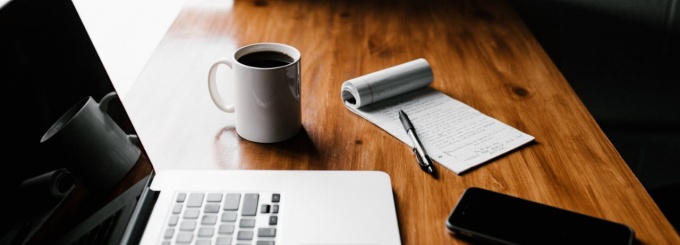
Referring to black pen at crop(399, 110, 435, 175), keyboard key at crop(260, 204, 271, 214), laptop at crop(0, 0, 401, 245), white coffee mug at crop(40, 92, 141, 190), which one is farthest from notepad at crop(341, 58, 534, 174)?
white coffee mug at crop(40, 92, 141, 190)

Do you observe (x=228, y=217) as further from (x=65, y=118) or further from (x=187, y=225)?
(x=65, y=118)

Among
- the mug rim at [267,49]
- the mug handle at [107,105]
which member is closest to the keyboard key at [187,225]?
the mug handle at [107,105]

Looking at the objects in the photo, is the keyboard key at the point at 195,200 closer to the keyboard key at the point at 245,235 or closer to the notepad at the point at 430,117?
the keyboard key at the point at 245,235

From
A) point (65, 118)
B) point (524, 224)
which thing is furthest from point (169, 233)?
point (524, 224)

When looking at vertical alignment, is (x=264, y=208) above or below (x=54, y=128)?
below

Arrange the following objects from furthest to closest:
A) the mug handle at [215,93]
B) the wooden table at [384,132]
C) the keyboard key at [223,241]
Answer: the mug handle at [215,93]
the wooden table at [384,132]
the keyboard key at [223,241]

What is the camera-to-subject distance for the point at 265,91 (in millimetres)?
731

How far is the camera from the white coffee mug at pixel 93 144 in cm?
53

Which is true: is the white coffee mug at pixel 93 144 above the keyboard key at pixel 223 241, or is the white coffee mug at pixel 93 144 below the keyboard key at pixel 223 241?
above

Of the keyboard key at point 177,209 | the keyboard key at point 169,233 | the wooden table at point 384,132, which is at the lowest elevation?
the wooden table at point 384,132

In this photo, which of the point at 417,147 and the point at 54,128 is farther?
the point at 417,147

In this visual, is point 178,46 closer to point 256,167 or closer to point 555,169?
point 256,167

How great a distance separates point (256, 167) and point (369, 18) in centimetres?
66

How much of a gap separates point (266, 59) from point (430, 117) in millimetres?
253
